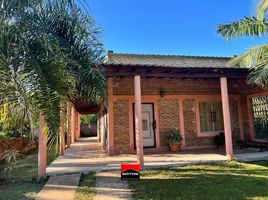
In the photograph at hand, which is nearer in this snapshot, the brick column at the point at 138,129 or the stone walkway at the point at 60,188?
the stone walkway at the point at 60,188

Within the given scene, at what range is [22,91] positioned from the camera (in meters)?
3.83

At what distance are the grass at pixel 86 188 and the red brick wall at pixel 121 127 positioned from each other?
3.78 m

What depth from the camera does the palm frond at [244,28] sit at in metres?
8.52

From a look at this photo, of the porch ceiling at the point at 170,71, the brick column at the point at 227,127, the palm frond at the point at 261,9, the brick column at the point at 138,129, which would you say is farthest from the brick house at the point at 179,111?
the palm frond at the point at 261,9

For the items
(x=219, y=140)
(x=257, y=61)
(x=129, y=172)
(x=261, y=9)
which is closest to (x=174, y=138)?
(x=219, y=140)

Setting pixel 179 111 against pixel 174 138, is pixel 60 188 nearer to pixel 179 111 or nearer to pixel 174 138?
pixel 174 138

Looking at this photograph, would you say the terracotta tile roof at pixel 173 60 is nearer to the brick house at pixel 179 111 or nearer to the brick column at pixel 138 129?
the brick house at pixel 179 111

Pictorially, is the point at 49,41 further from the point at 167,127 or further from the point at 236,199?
the point at 167,127

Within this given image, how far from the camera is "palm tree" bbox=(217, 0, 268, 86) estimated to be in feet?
27.6

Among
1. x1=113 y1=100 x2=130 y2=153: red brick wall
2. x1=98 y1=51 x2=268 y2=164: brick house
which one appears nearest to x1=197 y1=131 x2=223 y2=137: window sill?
x1=98 y1=51 x2=268 y2=164: brick house

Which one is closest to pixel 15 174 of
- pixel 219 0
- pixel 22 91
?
pixel 22 91

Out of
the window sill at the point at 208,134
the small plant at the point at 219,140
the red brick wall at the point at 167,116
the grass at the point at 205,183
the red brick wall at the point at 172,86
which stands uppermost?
the red brick wall at the point at 172,86

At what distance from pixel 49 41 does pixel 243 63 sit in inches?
289

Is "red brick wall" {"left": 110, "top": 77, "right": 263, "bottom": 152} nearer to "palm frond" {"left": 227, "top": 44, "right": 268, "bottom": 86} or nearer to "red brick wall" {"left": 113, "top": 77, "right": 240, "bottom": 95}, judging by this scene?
"red brick wall" {"left": 113, "top": 77, "right": 240, "bottom": 95}
